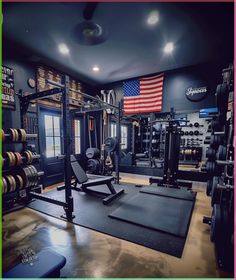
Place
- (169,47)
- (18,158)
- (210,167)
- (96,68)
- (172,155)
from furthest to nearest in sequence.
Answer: (96,68)
(172,155)
(169,47)
(18,158)
(210,167)

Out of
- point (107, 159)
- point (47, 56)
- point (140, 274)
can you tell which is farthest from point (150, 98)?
point (140, 274)

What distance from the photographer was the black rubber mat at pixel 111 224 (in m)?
2.05

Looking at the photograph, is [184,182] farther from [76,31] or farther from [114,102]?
[76,31]

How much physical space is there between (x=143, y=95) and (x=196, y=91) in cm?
170

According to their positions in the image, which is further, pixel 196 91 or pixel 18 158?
pixel 196 91

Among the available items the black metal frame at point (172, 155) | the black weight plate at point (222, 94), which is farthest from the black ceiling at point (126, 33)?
the black metal frame at point (172, 155)

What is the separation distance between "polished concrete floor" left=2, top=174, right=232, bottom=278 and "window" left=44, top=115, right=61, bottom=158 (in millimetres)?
2402

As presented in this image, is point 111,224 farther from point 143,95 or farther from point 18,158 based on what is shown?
point 143,95

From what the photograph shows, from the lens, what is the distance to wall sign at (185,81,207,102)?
4.86 meters

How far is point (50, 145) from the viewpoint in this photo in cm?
482

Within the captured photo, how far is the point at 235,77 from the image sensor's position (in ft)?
6.39

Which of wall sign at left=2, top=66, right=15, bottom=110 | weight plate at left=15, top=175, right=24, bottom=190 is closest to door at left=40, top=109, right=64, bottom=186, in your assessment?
wall sign at left=2, top=66, right=15, bottom=110

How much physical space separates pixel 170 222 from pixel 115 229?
35.6 inches

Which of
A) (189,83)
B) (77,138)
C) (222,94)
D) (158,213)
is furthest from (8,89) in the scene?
(189,83)
